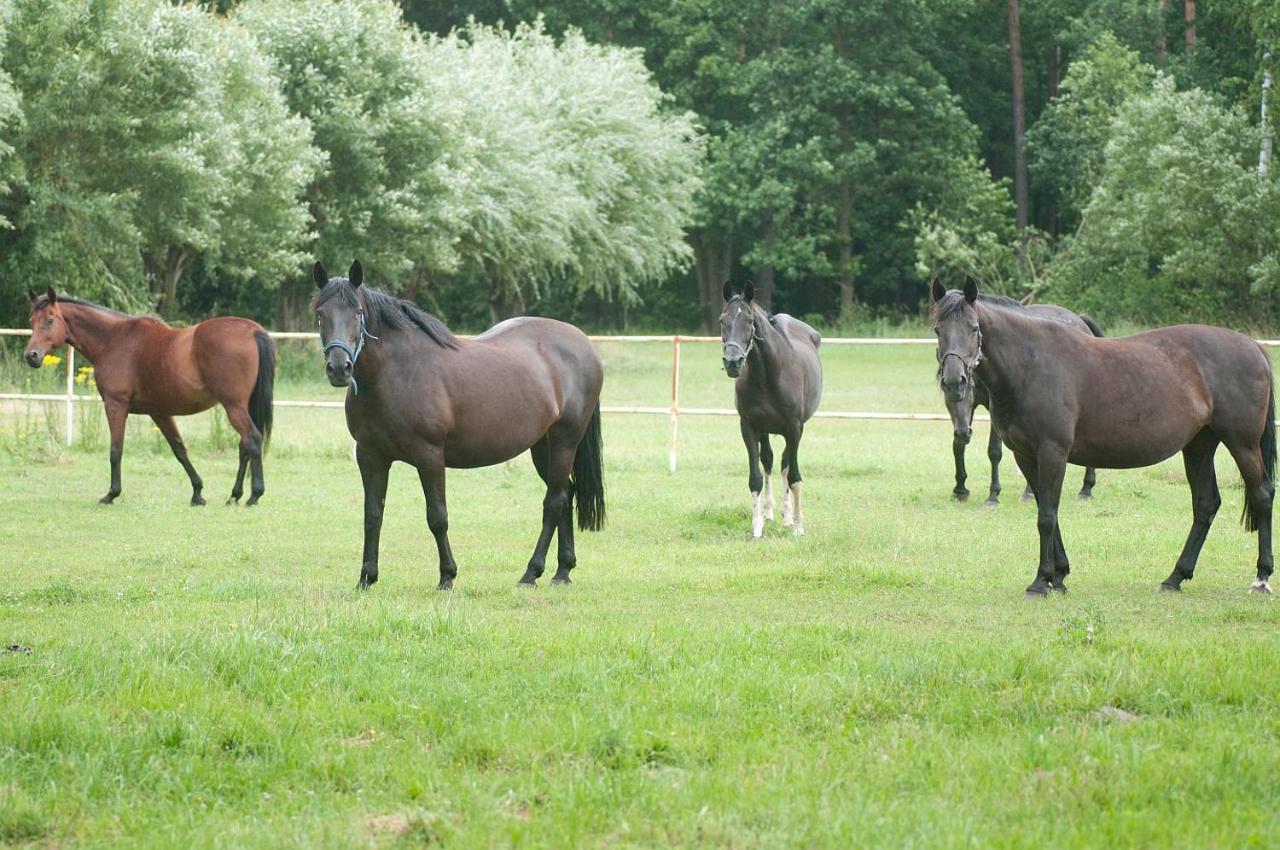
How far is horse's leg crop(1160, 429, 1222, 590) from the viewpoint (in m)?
8.29

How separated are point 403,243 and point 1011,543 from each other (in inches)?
963

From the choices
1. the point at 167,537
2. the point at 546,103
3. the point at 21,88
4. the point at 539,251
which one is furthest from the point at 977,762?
the point at 546,103

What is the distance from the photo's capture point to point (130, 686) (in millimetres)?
5430

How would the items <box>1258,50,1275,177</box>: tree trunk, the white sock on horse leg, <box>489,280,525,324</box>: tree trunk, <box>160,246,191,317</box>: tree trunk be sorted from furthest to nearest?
1. <box>489,280,525,324</box>: tree trunk
2. <box>1258,50,1275,177</box>: tree trunk
3. <box>160,246,191,317</box>: tree trunk
4. the white sock on horse leg

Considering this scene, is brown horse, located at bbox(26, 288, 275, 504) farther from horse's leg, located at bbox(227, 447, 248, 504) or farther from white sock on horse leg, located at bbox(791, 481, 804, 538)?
white sock on horse leg, located at bbox(791, 481, 804, 538)

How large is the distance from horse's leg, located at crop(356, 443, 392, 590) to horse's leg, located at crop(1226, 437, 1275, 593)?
498cm

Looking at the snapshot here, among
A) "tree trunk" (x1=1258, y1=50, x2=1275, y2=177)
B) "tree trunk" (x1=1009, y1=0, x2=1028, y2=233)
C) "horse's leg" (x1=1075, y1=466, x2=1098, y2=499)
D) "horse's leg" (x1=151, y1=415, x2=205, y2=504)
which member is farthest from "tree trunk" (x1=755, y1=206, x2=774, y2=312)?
"horse's leg" (x1=151, y1=415, x2=205, y2=504)

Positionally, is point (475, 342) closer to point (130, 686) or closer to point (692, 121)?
point (130, 686)

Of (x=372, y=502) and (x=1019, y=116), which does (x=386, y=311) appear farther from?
(x=1019, y=116)

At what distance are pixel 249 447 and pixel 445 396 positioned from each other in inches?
232

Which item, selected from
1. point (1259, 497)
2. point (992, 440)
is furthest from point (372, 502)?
point (992, 440)

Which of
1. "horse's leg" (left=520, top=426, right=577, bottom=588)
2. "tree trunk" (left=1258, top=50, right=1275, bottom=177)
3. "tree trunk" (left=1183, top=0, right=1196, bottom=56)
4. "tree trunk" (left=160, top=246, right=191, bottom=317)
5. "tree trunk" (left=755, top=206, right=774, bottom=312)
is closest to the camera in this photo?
"horse's leg" (left=520, top=426, right=577, bottom=588)

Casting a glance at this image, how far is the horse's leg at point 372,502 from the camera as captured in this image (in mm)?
8203

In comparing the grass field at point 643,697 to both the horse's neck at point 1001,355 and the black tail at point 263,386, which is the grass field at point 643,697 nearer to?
the horse's neck at point 1001,355
